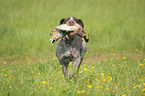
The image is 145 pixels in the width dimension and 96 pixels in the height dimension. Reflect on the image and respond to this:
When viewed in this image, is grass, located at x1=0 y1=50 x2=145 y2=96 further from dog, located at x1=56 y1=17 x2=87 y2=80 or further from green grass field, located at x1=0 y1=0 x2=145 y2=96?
dog, located at x1=56 y1=17 x2=87 y2=80

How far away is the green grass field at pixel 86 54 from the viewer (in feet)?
14.9

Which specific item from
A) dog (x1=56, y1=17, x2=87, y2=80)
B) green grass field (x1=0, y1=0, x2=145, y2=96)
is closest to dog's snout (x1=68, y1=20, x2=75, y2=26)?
dog (x1=56, y1=17, x2=87, y2=80)

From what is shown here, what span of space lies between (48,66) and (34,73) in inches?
29.7

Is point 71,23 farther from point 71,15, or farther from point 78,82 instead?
point 71,15

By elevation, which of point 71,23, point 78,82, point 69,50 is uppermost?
point 71,23

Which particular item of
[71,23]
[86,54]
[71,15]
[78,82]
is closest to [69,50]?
[71,23]

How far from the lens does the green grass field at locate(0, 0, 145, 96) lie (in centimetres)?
454

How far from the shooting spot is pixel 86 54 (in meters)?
8.74

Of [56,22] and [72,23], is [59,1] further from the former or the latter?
[72,23]

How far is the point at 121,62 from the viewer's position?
6785 mm

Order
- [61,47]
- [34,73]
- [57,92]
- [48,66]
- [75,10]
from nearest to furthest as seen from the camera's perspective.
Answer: [57,92], [61,47], [34,73], [48,66], [75,10]

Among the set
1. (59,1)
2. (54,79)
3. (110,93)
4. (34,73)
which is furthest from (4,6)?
(110,93)

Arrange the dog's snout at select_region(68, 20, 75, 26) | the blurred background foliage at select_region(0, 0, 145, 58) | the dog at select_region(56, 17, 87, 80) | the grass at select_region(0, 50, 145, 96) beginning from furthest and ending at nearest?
the blurred background foliage at select_region(0, 0, 145, 58)
the dog at select_region(56, 17, 87, 80)
the dog's snout at select_region(68, 20, 75, 26)
the grass at select_region(0, 50, 145, 96)

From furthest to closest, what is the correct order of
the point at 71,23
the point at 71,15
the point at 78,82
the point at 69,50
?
1. the point at 71,15
2. the point at 69,50
3. the point at 78,82
4. the point at 71,23
